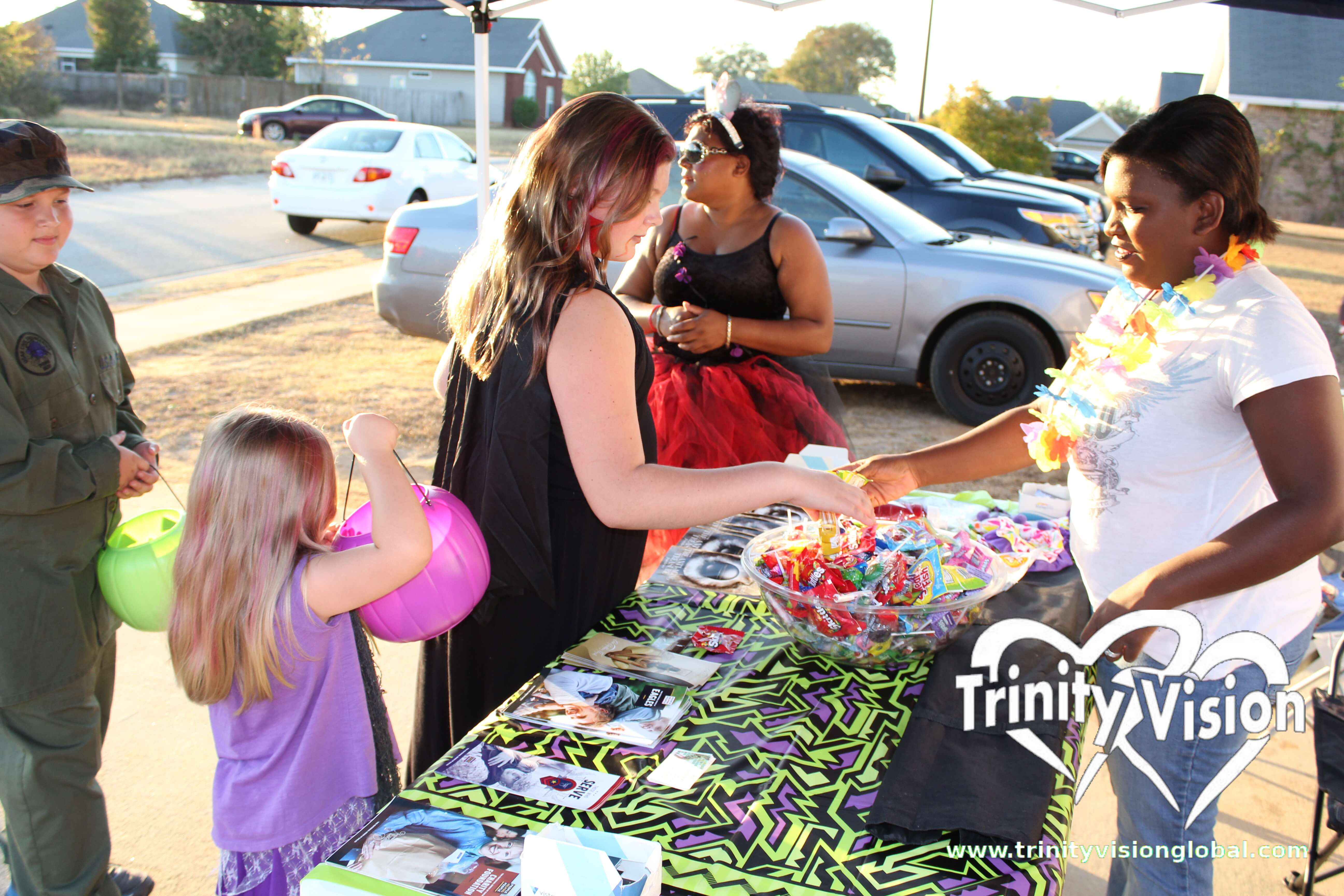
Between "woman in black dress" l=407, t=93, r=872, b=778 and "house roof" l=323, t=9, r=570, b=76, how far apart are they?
4588cm

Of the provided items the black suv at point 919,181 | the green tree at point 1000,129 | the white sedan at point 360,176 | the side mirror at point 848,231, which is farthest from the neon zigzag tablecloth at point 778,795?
the green tree at point 1000,129

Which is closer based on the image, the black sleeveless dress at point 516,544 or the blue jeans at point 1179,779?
the blue jeans at point 1179,779

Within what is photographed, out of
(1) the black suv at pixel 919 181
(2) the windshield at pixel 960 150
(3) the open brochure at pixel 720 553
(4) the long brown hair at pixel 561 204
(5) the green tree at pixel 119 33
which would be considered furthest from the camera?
(5) the green tree at pixel 119 33

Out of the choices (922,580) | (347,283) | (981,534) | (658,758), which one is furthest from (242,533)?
(347,283)

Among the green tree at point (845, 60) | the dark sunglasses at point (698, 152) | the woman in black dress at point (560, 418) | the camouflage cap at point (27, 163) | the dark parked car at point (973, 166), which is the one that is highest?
the green tree at point (845, 60)

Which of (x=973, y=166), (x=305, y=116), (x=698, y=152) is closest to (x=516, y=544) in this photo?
(x=698, y=152)

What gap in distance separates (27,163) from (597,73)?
47553 millimetres

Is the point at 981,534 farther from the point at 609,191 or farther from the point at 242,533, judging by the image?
the point at 242,533

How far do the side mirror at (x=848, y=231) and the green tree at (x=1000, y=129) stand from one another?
12.9 meters

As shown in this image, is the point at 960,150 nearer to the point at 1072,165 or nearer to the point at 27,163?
the point at 27,163

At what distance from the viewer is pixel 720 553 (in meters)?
2.52

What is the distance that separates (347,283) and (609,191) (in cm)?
1044

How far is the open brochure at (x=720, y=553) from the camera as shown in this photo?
231 centimetres

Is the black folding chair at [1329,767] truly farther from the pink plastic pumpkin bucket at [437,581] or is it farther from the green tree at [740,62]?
the green tree at [740,62]
